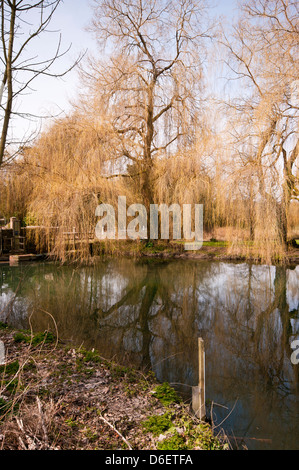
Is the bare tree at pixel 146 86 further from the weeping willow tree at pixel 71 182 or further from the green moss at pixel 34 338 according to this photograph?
the green moss at pixel 34 338

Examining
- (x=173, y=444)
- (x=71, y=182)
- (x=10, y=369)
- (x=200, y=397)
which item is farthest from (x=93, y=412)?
(x=71, y=182)

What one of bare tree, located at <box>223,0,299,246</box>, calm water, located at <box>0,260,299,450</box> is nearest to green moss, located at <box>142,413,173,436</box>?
calm water, located at <box>0,260,299,450</box>

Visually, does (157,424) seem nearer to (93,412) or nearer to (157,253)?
(93,412)

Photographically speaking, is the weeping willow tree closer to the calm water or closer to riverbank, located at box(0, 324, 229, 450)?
the calm water

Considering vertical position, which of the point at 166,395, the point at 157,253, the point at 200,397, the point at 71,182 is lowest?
the point at 166,395

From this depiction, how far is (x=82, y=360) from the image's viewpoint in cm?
346

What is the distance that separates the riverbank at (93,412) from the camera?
2.12 metres

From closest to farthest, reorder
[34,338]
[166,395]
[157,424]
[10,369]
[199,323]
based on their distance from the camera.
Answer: [157,424] → [166,395] → [10,369] → [34,338] → [199,323]

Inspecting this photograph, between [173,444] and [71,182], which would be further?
[71,182]

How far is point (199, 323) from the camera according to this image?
4961 mm

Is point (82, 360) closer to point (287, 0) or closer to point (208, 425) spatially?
point (208, 425)

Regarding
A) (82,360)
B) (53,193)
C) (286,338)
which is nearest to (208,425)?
(82,360)

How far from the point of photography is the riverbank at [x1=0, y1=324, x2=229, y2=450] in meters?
2.12

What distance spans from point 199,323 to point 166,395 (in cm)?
218
